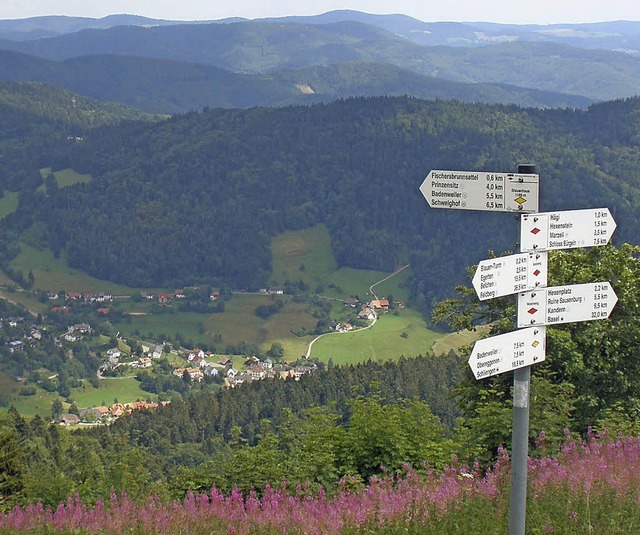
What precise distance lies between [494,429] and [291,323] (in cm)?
13513

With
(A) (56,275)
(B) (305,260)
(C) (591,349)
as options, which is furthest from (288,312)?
(C) (591,349)

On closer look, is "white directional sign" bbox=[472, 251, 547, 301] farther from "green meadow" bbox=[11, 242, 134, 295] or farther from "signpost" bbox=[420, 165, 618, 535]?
"green meadow" bbox=[11, 242, 134, 295]

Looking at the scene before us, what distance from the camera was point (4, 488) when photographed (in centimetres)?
2130

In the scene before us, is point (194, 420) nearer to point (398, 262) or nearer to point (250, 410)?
point (250, 410)

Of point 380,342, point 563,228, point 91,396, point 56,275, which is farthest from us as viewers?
point 56,275

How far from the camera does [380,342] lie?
128 m

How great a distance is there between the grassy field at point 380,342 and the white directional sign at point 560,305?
4248 inches

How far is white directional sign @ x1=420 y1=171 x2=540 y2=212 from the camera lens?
22.2 feet

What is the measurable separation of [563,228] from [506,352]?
3.41ft

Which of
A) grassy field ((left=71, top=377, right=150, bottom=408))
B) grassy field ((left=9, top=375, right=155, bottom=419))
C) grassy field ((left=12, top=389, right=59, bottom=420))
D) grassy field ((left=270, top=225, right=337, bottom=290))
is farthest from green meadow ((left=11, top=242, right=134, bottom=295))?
grassy field ((left=12, top=389, right=59, bottom=420))

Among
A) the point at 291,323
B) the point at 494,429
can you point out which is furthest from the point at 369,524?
the point at 291,323

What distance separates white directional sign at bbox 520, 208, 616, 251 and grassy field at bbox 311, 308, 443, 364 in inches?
4250

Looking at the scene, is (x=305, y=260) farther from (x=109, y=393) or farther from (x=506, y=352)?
(x=506, y=352)

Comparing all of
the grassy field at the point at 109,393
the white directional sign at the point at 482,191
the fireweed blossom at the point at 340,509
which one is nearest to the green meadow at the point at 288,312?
the grassy field at the point at 109,393
